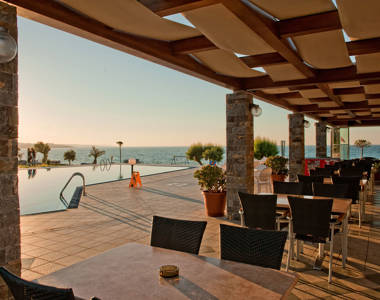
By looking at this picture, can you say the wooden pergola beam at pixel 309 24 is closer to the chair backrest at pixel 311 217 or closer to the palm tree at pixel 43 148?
the chair backrest at pixel 311 217

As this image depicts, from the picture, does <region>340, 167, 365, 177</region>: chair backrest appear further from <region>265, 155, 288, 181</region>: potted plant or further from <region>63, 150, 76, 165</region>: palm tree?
<region>63, 150, 76, 165</region>: palm tree

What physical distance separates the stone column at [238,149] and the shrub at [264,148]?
7328mm

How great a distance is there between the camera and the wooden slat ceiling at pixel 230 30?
250 centimetres

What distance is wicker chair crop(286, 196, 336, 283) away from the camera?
3.14 meters

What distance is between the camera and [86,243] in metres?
4.48

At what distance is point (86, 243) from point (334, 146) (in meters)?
15.9

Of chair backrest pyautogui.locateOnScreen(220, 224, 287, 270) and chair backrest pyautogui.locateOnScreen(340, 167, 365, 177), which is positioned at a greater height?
chair backrest pyautogui.locateOnScreen(340, 167, 365, 177)

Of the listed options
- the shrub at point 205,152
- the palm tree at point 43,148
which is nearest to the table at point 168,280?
the shrub at point 205,152

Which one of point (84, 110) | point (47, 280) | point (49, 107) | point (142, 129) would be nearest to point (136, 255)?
point (47, 280)

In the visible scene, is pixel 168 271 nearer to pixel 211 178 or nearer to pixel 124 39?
pixel 124 39

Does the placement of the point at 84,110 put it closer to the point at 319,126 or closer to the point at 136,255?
the point at 319,126

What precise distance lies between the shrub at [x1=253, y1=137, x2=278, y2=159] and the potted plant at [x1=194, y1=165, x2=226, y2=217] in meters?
7.37

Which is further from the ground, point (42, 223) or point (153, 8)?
point (153, 8)

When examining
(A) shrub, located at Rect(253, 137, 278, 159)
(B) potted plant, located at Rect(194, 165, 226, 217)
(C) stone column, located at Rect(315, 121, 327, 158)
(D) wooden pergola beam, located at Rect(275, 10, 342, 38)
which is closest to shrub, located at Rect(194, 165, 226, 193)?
(B) potted plant, located at Rect(194, 165, 226, 217)
